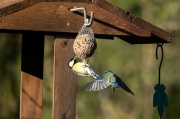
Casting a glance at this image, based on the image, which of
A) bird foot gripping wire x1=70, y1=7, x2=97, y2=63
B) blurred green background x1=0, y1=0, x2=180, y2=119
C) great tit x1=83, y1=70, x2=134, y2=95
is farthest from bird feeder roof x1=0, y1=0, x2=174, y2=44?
blurred green background x1=0, y1=0, x2=180, y2=119

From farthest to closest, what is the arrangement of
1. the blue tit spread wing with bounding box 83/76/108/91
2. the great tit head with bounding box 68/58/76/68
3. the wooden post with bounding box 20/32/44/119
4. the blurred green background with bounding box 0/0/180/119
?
the blurred green background with bounding box 0/0/180/119 < the wooden post with bounding box 20/32/44/119 < the great tit head with bounding box 68/58/76/68 < the blue tit spread wing with bounding box 83/76/108/91

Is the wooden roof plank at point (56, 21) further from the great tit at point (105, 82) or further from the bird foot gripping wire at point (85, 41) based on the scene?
the great tit at point (105, 82)

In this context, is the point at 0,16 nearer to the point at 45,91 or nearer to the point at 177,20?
the point at 177,20

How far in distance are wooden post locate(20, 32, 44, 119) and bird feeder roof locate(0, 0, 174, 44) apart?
0.39m

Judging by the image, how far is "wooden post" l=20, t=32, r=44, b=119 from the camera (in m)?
2.37

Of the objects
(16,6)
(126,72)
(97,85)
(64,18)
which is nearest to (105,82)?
(97,85)

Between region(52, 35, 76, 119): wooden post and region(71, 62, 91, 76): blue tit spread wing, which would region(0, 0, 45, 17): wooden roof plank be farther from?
region(71, 62, 91, 76): blue tit spread wing

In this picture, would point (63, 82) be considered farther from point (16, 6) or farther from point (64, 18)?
point (16, 6)

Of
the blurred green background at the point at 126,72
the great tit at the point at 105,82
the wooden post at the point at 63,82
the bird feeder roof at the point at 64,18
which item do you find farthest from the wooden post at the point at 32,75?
the blurred green background at the point at 126,72

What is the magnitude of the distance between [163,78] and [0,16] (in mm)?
3379

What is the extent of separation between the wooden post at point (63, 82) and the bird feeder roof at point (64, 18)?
0.19 ft

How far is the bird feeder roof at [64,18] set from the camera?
1745 millimetres

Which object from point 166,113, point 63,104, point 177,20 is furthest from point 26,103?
point 166,113

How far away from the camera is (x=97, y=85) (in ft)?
5.61
